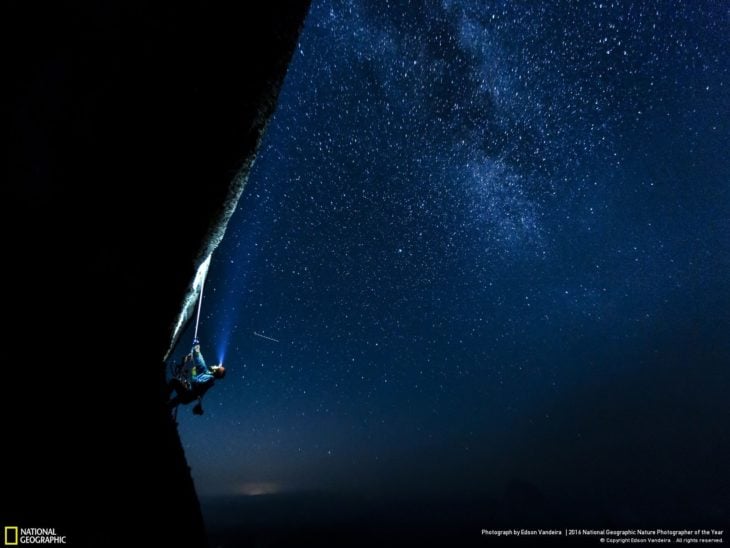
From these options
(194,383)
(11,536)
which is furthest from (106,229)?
(194,383)

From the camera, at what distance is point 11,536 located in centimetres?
321

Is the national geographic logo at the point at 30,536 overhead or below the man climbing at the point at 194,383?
below

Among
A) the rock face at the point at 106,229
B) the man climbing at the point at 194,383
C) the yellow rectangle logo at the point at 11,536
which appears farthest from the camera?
the man climbing at the point at 194,383

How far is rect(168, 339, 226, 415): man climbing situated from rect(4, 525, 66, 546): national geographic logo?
14.7ft

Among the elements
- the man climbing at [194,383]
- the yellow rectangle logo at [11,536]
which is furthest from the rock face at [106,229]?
the man climbing at [194,383]

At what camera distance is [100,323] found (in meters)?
4.04

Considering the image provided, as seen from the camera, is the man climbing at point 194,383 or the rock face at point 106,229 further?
the man climbing at point 194,383

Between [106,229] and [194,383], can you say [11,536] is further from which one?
[194,383]

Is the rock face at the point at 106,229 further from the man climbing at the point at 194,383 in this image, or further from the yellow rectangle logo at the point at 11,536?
the man climbing at the point at 194,383

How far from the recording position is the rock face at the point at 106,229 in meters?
3.50

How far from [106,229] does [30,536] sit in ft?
10.0

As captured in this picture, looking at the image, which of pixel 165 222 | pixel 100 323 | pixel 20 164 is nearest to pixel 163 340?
pixel 100 323

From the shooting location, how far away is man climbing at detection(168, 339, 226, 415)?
26.1ft

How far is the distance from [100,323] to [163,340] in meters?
0.95
